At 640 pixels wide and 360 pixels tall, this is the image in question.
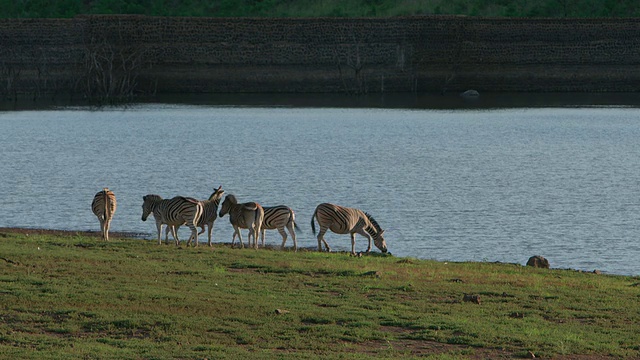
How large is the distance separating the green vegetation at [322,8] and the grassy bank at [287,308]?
262ft

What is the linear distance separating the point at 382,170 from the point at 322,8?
58857 mm

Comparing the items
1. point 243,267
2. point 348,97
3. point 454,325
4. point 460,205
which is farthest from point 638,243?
point 348,97

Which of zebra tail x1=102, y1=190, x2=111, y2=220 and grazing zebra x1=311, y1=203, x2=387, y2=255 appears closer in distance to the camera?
zebra tail x1=102, y1=190, x2=111, y2=220

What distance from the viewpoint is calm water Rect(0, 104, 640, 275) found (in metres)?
27.1

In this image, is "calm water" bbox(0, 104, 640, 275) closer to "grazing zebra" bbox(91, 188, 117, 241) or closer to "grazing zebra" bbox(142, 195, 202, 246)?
"grazing zebra" bbox(91, 188, 117, 241)

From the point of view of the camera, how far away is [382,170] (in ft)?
140

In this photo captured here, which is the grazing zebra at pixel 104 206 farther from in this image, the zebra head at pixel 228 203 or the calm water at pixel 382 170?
the calm water at pixel 382 170

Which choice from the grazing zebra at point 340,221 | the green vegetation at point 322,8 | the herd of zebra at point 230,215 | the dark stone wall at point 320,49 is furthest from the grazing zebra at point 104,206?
the green vegetation at point 322,8

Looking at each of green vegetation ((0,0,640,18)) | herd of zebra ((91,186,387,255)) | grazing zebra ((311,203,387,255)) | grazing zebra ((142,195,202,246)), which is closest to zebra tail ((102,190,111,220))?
herd of zebra ((91,186,387,255))

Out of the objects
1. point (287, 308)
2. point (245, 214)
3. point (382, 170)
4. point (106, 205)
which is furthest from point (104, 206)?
point (382, 170)

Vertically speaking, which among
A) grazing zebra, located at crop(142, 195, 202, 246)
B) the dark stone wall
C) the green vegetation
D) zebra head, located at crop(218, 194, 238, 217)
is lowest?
grazing zebra, located at crop(142, 195, 202, 246)

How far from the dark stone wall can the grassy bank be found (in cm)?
6707

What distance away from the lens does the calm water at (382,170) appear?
2712cm

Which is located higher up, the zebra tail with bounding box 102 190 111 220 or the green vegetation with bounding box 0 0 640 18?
the green vegetation with bounding box 0 0 640 18
